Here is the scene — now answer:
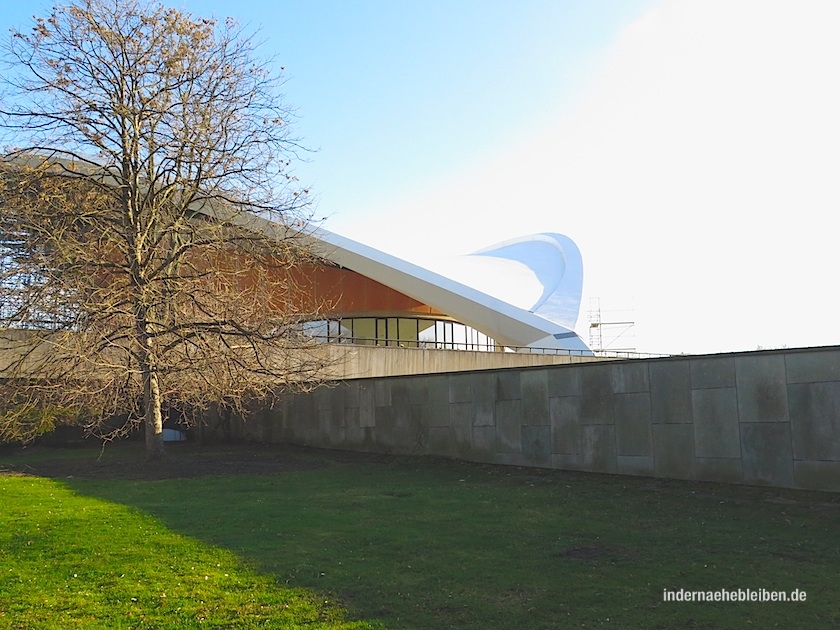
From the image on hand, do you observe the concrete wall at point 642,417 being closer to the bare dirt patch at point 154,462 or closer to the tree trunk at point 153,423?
the bare dirt patch at point 154,462

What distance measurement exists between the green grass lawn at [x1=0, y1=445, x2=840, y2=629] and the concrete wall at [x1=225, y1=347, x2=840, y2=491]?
0.37 metres

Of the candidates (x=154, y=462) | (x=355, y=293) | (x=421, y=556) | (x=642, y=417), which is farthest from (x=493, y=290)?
(x=421, y=556)

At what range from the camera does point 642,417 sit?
1069 cm

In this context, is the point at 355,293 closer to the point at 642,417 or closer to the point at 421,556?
the point at 642,417

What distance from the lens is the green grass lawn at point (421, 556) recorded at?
498 centimetres

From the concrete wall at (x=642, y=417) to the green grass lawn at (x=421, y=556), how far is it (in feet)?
1.21

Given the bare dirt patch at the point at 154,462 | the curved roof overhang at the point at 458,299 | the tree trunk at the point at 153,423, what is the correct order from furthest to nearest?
the curved roof overhang at the point at 458,299 → the tree trunk at the point at 153,423 → the bare dirt patch at the point at 154,462

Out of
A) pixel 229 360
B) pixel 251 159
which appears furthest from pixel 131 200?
pixel 229 360

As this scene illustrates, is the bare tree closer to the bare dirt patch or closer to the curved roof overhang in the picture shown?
the bare dirt patch

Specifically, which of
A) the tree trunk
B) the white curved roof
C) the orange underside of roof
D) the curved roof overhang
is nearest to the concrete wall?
the tree trunk

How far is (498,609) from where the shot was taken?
16.5 ft

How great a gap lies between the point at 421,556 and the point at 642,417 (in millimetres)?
5134

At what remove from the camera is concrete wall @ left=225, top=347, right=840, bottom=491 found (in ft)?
29.7

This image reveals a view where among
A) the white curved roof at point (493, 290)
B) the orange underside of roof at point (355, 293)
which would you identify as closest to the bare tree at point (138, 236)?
the white curved roof at point (493, 290)
